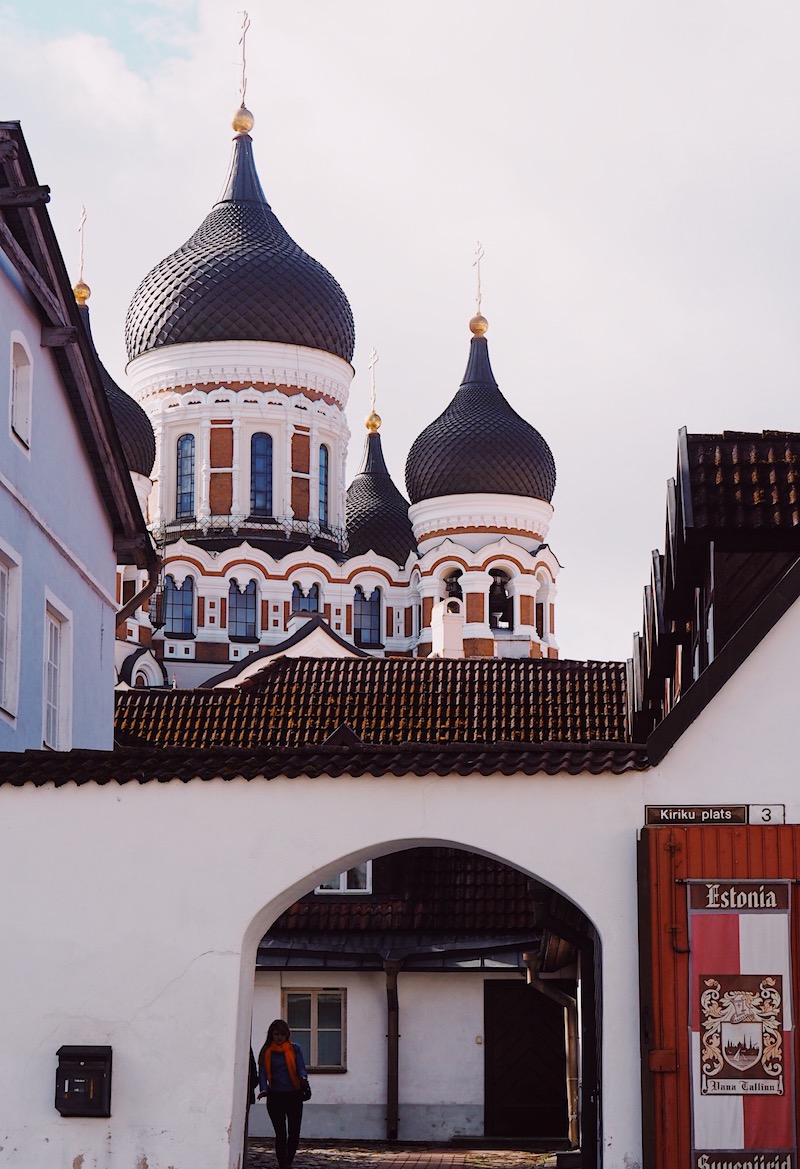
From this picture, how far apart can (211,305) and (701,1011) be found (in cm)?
4227

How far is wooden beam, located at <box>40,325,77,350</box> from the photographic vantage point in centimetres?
1689

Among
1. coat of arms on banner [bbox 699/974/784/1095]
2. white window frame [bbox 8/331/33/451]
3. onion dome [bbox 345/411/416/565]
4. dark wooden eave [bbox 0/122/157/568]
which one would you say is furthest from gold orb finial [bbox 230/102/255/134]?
coat of arms on banner [bbox 699/974/784/1095]

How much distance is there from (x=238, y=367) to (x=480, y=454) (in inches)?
265

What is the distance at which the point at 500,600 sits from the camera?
2142 inches

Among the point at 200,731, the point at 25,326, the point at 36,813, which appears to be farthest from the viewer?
the point at 200,731

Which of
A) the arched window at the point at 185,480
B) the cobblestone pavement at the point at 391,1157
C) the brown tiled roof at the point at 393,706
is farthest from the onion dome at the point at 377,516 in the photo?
the cobblestone pavement at the point at 391,1157

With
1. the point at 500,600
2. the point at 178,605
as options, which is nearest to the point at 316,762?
the point at 178,605

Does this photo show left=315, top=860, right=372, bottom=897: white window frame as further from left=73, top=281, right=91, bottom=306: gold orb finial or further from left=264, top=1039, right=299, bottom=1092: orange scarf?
left=73, top=281, right=91, bottom=306: gold orb finial

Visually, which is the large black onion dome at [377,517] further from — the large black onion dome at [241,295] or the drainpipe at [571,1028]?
the drainpipe at [571,1028]

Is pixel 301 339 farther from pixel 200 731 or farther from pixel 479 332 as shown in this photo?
pixel 200 731

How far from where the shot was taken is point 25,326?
16375 mm

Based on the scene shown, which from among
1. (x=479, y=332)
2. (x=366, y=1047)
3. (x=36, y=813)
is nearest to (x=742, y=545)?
(x=36, y=813)

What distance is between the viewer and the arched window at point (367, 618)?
54656 millimetres

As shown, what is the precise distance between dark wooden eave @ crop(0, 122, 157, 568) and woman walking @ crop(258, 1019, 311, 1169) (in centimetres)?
579
